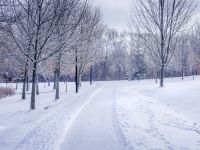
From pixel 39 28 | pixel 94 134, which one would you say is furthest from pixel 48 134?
pixel 39 28

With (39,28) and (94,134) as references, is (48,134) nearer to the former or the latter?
(94,134)

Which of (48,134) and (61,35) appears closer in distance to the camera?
(48,134)

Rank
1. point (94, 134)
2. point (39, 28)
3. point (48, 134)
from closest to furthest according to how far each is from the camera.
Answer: point (48, 134), point (94, 134), point (39, 28)

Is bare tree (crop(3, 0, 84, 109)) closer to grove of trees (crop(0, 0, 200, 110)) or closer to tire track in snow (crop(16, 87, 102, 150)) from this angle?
grove of trees (crop(0, 0, 200, 110))

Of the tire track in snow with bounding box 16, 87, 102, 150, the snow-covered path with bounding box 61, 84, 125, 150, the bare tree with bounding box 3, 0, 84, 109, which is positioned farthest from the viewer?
the bare tree with bounding box 3, 0, 84, 109

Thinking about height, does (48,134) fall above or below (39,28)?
below

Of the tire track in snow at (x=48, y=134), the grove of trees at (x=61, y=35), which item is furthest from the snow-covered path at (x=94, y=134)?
the grove of trees at (x=61, y=35)

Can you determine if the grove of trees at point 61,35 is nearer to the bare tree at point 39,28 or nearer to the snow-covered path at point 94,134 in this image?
the bare tree at point 39,28

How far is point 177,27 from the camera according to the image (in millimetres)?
32562

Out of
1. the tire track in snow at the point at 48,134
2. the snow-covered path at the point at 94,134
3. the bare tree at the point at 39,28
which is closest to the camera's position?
the tire track in snow at the point at 48,134

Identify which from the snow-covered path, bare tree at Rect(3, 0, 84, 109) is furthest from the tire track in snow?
bare tree at Rect(3, 0, 84, 109)

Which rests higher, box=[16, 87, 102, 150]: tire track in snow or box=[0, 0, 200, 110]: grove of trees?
box=[0, 0, 200, 110]: grove of trees

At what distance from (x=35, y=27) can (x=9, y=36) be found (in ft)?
4.73

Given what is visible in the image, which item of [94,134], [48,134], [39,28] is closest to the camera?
[48,134]
